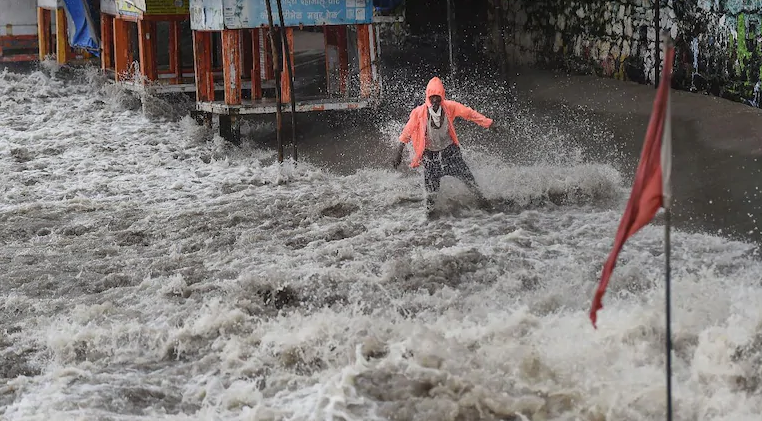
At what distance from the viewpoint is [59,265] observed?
28.6 ft

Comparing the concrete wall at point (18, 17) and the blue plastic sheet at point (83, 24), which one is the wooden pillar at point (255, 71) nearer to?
the blue plastic sheet at point (83, 24)

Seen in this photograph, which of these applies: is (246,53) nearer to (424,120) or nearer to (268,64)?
(268,64)

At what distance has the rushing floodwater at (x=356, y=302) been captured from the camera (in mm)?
5410

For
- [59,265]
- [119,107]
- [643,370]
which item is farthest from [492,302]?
[119,107]

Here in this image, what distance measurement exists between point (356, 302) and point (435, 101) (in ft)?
8.81

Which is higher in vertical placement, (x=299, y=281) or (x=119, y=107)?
(x=119, y=107)

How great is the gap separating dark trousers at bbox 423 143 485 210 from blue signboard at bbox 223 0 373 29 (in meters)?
4.15

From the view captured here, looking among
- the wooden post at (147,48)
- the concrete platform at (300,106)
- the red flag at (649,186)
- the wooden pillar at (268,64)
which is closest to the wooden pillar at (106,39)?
the wooden post at (147,48)

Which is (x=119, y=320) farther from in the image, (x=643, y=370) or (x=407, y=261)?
(x=643, y=370)

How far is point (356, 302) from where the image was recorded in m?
7.09

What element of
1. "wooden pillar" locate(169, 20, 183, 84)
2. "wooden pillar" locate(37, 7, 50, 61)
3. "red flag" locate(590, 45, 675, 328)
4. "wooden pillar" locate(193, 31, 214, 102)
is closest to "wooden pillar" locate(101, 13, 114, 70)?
"wooden pillar" locate(169, 20, 183, 84)

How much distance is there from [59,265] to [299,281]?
2.50 m

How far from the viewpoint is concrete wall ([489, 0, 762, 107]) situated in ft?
36.4

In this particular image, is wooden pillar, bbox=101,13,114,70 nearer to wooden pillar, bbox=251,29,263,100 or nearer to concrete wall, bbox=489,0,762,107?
wooden pillar, bbox=251,29,263,100
